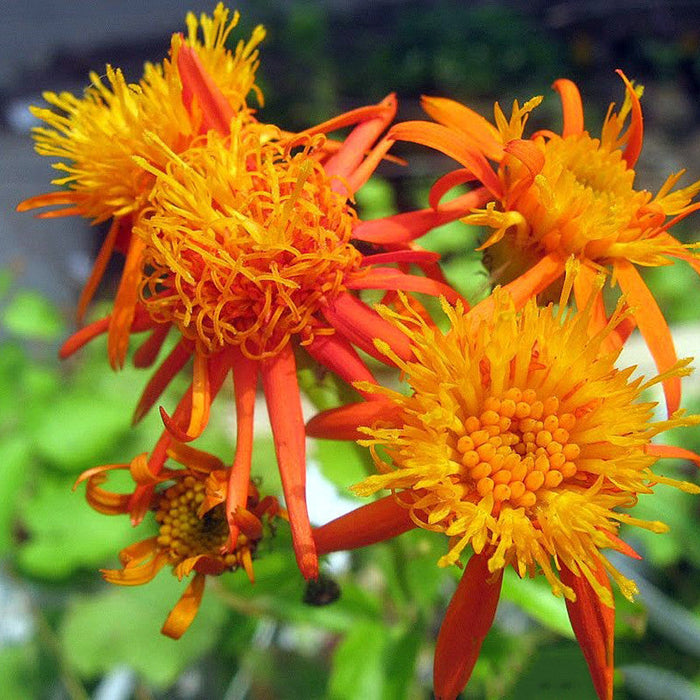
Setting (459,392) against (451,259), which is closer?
(459,392)

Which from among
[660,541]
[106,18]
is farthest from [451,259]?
[106,18]

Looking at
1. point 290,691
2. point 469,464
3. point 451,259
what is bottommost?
point 290,691

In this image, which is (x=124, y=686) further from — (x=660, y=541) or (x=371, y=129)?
(x=371, y=129)

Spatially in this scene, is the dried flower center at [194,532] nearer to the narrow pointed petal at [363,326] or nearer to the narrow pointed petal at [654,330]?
the narrow pointed petal at [363,326]

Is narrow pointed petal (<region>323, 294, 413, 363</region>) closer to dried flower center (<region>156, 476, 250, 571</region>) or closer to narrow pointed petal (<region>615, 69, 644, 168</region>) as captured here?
dried flower center (<region>156, 476, 250, 571</region>)

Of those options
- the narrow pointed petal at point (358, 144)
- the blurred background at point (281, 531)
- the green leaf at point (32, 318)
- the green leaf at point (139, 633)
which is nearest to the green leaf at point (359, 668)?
the blurred background at point (281, 531)
